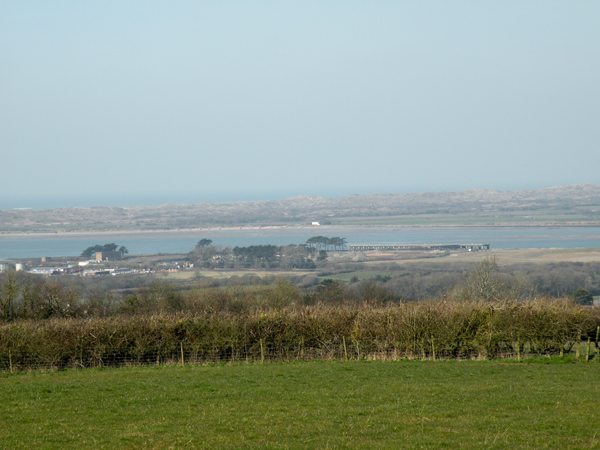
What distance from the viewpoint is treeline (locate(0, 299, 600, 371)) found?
70.1 feet

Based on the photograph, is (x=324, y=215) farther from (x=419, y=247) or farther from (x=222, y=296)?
(x=222, y=296)

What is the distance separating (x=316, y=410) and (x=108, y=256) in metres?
Answer: 95.1

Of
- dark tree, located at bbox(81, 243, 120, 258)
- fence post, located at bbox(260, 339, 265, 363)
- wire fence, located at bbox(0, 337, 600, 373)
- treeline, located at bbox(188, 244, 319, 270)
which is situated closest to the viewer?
wire fence, located at bbox(0, 337, 600, 373)

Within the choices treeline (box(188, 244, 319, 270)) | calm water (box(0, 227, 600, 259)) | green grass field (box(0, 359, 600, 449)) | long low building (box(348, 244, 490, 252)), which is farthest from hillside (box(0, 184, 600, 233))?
green grass field (box(0, 359, 600, 449))

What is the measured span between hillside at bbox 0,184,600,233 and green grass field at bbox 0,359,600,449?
138 metres

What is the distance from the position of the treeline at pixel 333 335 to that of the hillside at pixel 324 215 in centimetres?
12752

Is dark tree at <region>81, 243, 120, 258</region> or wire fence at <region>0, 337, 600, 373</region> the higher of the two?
wire fence at <region>0, 337, 600, 373</region>

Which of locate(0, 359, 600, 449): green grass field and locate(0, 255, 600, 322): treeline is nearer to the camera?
locate(0, 359, 600, 449): green grass field

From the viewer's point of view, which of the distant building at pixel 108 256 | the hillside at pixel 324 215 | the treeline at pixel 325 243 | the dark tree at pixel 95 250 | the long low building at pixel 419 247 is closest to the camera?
the distant building at pixel 108 256

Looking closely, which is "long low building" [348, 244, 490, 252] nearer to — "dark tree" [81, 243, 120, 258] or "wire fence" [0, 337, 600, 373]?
"dark tree" [81, 243, 120, 258]

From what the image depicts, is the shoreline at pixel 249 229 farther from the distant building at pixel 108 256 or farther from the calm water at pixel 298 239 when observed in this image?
the distant building at pixel 108 256

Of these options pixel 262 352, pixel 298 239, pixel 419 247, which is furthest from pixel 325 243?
pixel 262 352

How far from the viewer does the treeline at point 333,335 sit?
21375mm

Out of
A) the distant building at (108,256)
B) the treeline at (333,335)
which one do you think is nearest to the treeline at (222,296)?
the treeline at (333,335)
